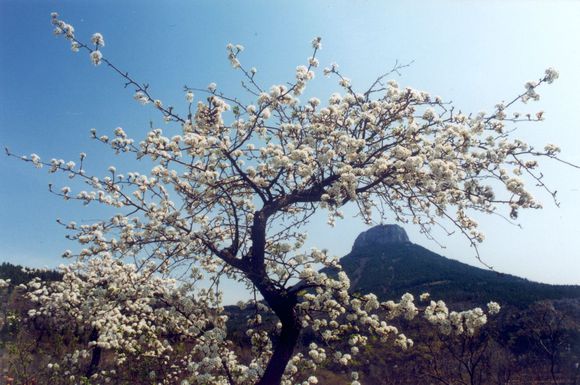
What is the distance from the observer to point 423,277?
9294cm

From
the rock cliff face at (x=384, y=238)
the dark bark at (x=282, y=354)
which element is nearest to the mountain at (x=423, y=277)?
the rock cliff face at (x=384, y=238)

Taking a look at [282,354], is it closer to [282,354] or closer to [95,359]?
[282,354]

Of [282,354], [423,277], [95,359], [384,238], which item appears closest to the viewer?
[282,354]

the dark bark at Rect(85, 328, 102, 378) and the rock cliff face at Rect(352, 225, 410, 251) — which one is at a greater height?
the rock cliff face at Rect(352, 225, 410, 251)

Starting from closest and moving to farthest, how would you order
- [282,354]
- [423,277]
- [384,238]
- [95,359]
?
[282,354] → [95,359] → [423,277] → [384,238]

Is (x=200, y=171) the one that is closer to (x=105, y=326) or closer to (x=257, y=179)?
(x=257, y=179)

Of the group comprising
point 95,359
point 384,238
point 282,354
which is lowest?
point 282,354

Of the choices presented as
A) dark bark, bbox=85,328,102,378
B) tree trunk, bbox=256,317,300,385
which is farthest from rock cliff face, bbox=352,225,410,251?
tree trunk, bbox=256,317,300,385

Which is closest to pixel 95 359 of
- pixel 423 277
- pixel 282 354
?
pixel 282 354

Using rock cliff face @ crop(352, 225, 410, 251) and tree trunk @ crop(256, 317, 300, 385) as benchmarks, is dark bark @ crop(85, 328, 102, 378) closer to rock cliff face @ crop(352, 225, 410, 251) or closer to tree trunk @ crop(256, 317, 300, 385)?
tree trunk @ crop(256, 317, 300, 385)

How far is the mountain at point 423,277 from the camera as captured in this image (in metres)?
68.9

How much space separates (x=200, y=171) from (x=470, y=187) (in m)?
4.75

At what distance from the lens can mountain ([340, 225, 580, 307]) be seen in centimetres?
6886

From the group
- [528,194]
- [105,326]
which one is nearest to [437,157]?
[528,194]
